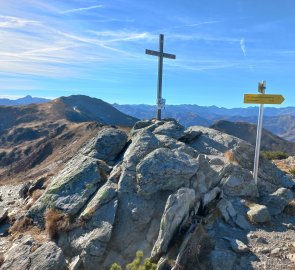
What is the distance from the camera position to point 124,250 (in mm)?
12641

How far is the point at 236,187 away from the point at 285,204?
218 centimetres

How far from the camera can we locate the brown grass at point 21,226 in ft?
50.1

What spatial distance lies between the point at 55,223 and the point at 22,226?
238 cm

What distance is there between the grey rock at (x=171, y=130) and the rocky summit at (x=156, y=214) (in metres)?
0.75

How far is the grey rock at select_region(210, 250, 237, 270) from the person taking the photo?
1131cm

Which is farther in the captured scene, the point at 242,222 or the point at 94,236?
the point at 242,222

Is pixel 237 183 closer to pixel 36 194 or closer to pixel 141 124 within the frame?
pixel 141 124

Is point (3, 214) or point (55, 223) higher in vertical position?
point (55, 223)

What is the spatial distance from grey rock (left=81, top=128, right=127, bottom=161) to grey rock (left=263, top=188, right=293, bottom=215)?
764cm

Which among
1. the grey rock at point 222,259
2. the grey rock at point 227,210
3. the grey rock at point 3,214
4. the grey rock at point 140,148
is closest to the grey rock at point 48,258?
the grey rock at point 140,148

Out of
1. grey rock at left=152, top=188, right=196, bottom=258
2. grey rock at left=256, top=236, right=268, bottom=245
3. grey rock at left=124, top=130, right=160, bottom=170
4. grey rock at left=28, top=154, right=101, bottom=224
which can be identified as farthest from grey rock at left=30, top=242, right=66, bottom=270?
grey rock at left=256, top=236, right=268, bottom=245

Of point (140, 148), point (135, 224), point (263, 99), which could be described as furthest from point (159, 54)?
point (135, 224)

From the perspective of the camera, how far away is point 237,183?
15711 mm

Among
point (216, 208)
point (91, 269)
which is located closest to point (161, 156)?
point (216, 208)
